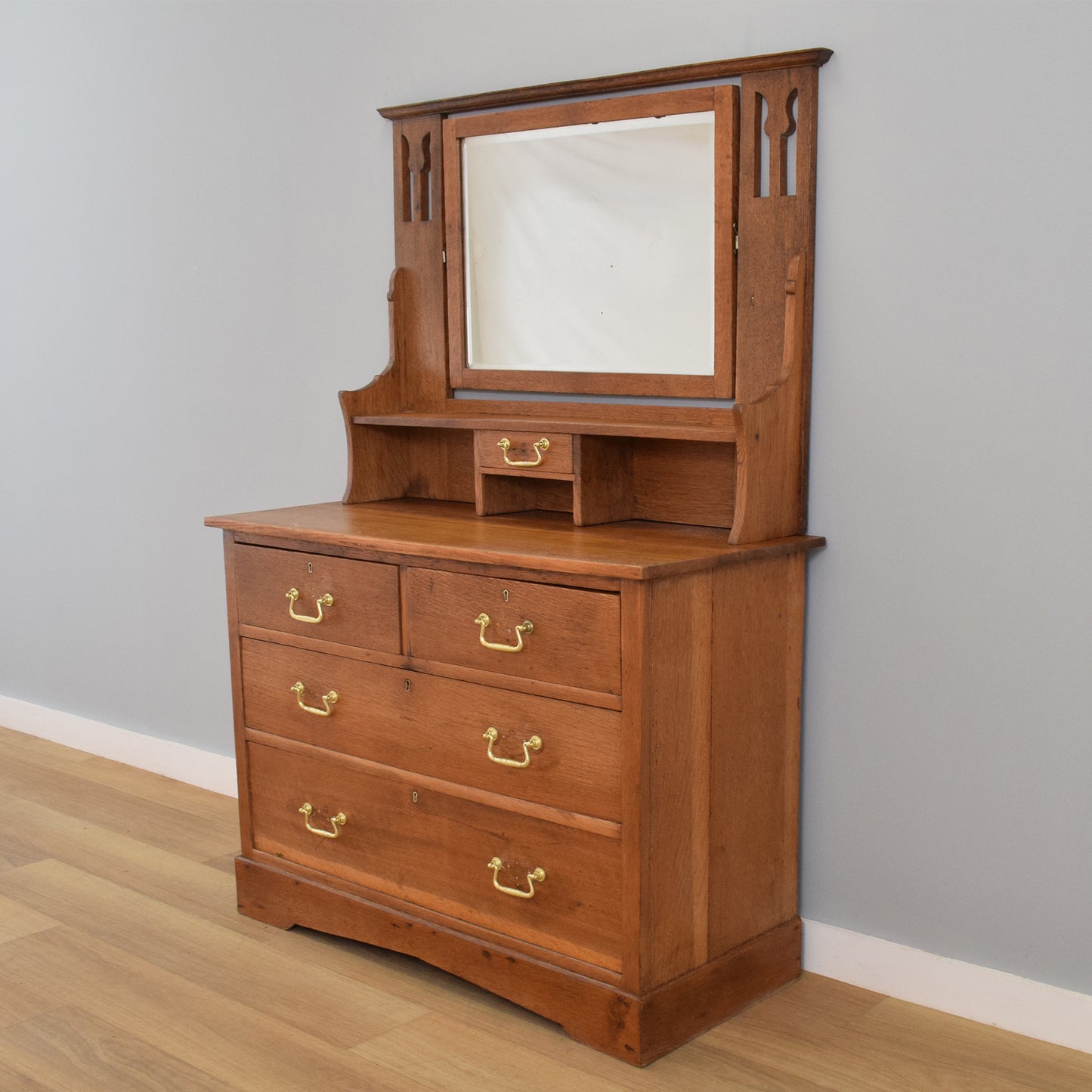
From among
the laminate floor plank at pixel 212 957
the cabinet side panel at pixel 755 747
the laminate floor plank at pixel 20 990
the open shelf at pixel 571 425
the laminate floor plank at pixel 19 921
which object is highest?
the open shelf at pixel 571 425

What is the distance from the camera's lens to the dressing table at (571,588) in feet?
6.77

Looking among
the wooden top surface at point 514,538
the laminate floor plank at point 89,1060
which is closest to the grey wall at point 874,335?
the wooden top surface at point 514,538

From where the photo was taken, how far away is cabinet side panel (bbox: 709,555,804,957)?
2141 millimetres

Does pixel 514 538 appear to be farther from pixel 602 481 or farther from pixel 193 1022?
pixel 193 1022

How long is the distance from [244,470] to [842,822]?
167 cm

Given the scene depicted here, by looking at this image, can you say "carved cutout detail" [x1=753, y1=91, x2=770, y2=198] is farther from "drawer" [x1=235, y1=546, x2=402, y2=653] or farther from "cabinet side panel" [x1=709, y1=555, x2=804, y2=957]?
"drawer" [x1=235, y1=546, x2=402, y2=653]

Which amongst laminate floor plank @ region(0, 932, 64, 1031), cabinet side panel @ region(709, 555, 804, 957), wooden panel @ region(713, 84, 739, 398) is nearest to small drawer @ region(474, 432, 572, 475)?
wooden panel @ region(713, 84, 739, 398)

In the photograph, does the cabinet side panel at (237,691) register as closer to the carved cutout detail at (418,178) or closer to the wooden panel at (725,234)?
the carved cutout detail at (418,178)

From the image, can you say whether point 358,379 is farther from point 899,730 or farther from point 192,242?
point 899,730

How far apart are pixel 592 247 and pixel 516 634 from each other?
0.79 meters

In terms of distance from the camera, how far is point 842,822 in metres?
2.32

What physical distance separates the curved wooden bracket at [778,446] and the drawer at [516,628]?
31cm

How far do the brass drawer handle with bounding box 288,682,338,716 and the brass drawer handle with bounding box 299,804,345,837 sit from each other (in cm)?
19

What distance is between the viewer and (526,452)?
2.44 m
